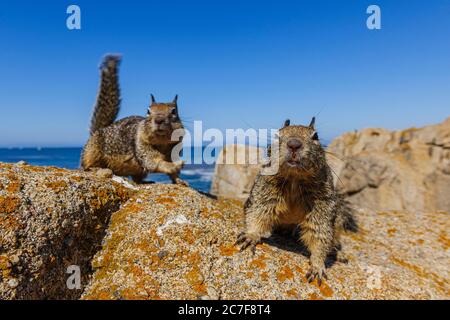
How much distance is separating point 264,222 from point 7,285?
2806 millimetres

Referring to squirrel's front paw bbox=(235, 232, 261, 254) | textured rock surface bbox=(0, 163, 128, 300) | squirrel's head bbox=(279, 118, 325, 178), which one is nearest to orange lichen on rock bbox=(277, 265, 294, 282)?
squirrel's front paw bbox=(235, 232, 261, 254)

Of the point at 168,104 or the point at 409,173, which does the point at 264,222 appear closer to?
the point at 168,104

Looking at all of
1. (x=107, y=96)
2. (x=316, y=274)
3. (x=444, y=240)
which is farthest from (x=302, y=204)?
(x=107, y=96)

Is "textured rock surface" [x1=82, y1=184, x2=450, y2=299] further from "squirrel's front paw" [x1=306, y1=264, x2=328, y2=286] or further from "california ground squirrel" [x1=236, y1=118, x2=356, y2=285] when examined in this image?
"california ground squirrel" [x1=236, y1=118, x2=356, y2=285]

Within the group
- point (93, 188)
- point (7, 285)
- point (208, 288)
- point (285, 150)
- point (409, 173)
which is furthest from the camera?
Answer: point (409, 173)

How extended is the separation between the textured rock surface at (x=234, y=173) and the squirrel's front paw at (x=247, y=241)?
13257 mm

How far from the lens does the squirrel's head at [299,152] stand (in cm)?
342

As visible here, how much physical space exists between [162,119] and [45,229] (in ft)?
9.67

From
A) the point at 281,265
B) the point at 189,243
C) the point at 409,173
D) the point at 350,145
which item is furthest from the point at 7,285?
the point at 350,145

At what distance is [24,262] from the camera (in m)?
2.84

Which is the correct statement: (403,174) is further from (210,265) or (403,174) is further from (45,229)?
(45,229)

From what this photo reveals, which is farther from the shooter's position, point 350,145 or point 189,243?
point 350,145

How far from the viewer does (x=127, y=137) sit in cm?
628
